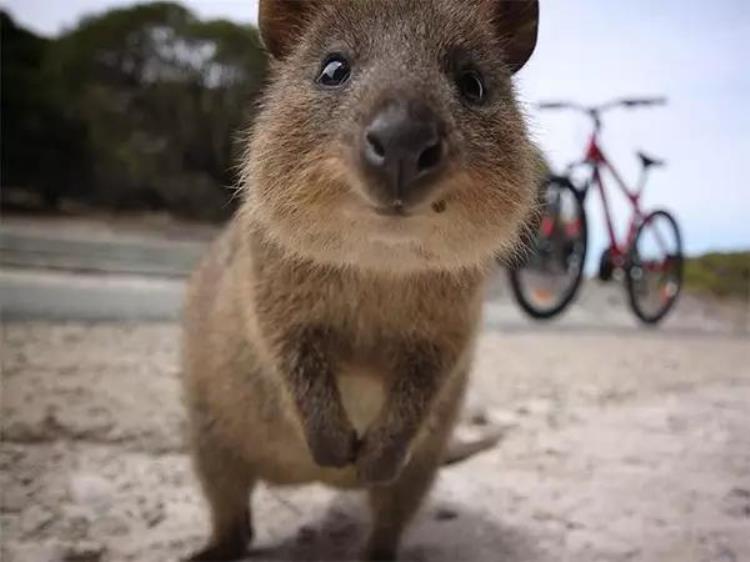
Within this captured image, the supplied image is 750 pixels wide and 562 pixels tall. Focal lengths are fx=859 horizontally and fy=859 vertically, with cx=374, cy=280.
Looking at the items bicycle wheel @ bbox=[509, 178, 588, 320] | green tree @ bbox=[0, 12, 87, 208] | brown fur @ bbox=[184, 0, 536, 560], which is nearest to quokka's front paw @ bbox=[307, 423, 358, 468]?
brown fur @ bbox=[184, 0, 536, 560]

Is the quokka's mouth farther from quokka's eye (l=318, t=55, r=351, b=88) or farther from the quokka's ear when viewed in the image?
the quokka's ear

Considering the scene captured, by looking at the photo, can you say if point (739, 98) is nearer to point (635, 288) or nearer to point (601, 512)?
point (635, 288)

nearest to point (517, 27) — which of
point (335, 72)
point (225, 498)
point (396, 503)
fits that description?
point (335, 72)

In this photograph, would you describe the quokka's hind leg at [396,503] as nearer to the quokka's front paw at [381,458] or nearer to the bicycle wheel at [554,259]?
the quokka's front paw at [381,458]

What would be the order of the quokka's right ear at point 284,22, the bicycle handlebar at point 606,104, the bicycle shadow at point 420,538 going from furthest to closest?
the bicycle shadow at point 420,538
the quokka's right ear at point 284,22
the bicycle handlebar at point 606,104

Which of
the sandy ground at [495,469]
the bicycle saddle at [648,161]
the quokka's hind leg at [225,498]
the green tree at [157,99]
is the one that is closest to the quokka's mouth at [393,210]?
the bicycle saddle at [648,161]

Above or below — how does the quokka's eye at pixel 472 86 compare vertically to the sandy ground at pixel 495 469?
above

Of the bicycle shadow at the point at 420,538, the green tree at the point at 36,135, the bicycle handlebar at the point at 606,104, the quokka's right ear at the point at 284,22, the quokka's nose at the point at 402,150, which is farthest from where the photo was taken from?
the green tree at the point at 36,135

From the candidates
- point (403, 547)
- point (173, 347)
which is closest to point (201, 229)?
point (173, 347)
